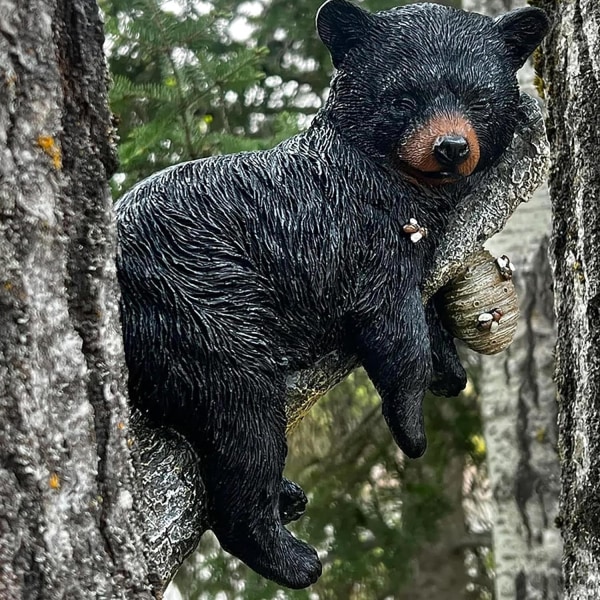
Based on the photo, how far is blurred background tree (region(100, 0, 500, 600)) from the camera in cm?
269

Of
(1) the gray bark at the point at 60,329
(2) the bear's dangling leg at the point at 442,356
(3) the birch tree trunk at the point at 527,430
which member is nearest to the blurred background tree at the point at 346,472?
(3) the birch tree trunk at the point at 527,430

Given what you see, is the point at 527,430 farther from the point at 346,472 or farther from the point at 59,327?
the point at 59,327

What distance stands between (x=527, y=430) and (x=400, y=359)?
5.30 ft

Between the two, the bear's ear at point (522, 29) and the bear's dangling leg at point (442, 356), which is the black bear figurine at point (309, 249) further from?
the bear's dangling leg at point (442, 356)

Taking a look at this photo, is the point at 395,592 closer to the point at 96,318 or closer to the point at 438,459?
the point at 438,459

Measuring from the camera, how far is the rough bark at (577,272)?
1198 mm

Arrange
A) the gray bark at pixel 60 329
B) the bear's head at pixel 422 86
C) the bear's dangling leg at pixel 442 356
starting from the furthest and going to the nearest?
1. the bear's dangling leg at pixel 442 356
2. the bear's head at pixel 422 86
3. the gray bark at pixel 60 329

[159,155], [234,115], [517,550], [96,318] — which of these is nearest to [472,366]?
[517,550]

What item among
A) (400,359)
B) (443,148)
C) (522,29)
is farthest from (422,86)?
(400,359)

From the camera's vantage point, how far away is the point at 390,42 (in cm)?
99

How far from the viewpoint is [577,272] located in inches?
49.9

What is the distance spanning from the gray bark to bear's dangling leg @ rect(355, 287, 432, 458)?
31 centimetres

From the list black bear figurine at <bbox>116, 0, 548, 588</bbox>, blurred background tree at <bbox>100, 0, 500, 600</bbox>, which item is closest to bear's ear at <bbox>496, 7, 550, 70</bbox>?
black bear figurine at <bbox>116, 0, 548, 588</bbox>

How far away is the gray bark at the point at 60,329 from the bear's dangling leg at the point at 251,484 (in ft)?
0.38
